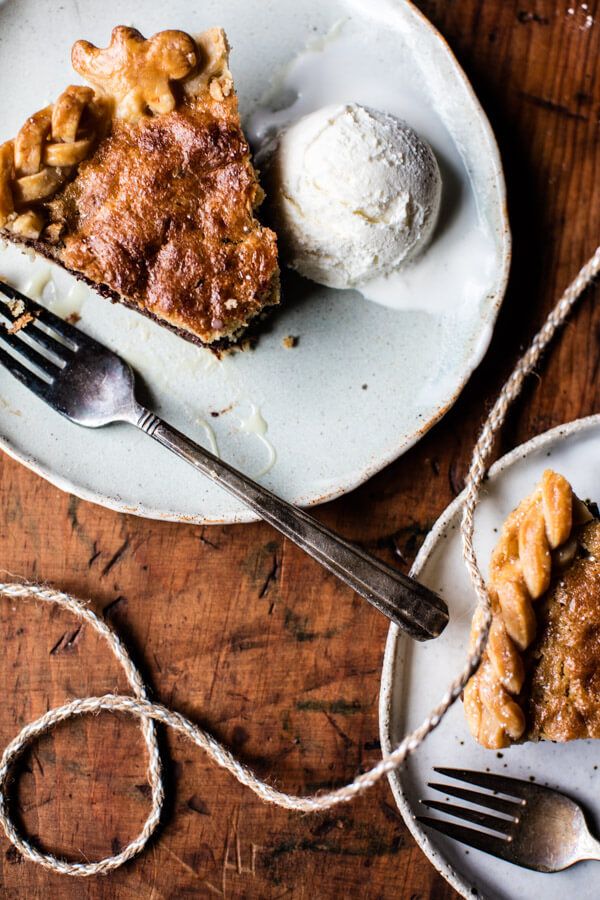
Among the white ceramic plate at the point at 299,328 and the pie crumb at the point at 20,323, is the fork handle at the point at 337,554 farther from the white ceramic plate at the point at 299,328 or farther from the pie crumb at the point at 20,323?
the pie crumb at the point at 20,323

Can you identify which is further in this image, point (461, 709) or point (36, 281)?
point (36, 281)

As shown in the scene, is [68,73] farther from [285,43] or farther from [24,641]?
[24,641]

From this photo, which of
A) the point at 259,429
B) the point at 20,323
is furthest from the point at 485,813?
the point at 20,323

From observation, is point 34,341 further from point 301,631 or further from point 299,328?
point 301,631

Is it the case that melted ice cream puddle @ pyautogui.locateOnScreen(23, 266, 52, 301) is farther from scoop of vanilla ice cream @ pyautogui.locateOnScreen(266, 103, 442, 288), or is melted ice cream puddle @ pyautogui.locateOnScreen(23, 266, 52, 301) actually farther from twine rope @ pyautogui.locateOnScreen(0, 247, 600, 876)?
twine rope @ pyautogui.locateOnScreen(0, 247, 600, 876)

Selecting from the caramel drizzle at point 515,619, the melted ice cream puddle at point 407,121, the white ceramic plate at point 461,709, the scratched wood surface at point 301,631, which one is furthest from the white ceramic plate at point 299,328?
the caramel drizzle at point 515,619
